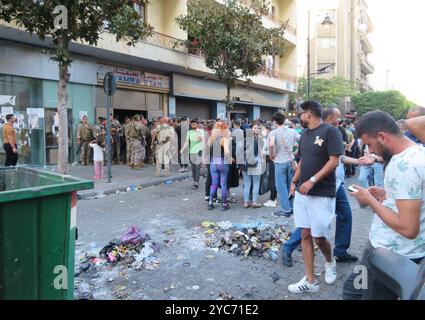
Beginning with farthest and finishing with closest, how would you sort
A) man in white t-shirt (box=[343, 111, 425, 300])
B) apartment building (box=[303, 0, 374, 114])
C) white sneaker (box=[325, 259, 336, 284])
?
apartment building (box=[303, 0, 374, 114])
white sneaker (box=[325, 259, 336, 284])
man in white t-shirt (box=[343, 111, 425, 300])

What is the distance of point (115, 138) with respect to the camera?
13.9 metres

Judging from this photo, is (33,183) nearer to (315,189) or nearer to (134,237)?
(134,237)

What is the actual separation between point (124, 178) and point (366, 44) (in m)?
63.0

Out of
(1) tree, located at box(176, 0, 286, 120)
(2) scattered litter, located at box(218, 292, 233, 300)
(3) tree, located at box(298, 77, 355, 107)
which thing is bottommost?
(2) scattered litter, located at box(218, 292, 233, 300)

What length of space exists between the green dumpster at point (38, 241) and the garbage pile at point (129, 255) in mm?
1713

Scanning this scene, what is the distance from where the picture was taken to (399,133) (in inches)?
90.3

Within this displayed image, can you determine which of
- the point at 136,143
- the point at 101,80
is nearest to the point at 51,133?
the point at 101,80

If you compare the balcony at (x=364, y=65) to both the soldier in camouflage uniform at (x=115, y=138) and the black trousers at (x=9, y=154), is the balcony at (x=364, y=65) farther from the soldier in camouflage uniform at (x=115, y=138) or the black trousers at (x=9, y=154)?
the black trousers at (x=9, y=154)

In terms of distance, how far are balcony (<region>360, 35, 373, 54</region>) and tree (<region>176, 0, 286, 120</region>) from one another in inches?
1970

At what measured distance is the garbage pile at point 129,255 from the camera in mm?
4328

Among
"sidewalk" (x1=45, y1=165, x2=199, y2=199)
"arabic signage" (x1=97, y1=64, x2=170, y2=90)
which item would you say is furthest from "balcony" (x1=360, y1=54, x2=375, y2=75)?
"sidewalk" (x1=45, y1=165, x2=199, y2=199)

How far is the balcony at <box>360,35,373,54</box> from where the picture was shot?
59.4 meters

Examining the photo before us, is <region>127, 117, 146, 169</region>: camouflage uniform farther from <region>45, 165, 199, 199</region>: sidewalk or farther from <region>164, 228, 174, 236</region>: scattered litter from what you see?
<region>164, 228, 174, 236</region>: scattered litter

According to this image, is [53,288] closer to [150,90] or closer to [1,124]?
[1,124]
